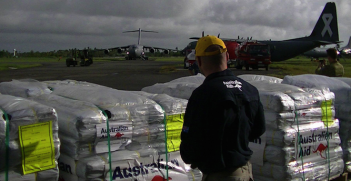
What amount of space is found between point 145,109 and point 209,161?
4.80 feet

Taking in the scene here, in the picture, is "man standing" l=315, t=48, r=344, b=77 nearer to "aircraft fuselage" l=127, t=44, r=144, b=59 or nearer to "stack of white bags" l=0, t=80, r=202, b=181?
"stack of white bags" l=0, t=80, r=202, b=181

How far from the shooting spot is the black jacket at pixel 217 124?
1.90 meters

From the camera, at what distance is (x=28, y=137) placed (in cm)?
266

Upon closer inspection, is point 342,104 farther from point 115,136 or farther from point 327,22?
point 327,22

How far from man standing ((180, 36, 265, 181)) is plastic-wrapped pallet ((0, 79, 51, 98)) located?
2.81 m

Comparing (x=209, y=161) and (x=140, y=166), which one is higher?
(x=209, y=161)

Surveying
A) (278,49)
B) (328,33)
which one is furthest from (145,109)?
(328,33)

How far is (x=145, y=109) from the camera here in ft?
11.0

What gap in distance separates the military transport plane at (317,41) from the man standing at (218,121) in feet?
106

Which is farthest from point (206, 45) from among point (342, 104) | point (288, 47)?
point (288, 47)

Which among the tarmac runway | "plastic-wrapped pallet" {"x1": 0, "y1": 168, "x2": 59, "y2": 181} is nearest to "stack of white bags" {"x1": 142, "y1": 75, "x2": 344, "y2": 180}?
"plastic-wrapped pallet" {"x1": 0, "y1": 168, "x2": 59, "y2": 181}

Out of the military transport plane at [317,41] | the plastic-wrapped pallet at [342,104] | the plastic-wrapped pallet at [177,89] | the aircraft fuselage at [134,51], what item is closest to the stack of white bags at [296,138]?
the plastic-wrapped pallet at [342,104]

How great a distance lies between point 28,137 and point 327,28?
1398 inches

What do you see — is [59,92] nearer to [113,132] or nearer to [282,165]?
[113,132]
